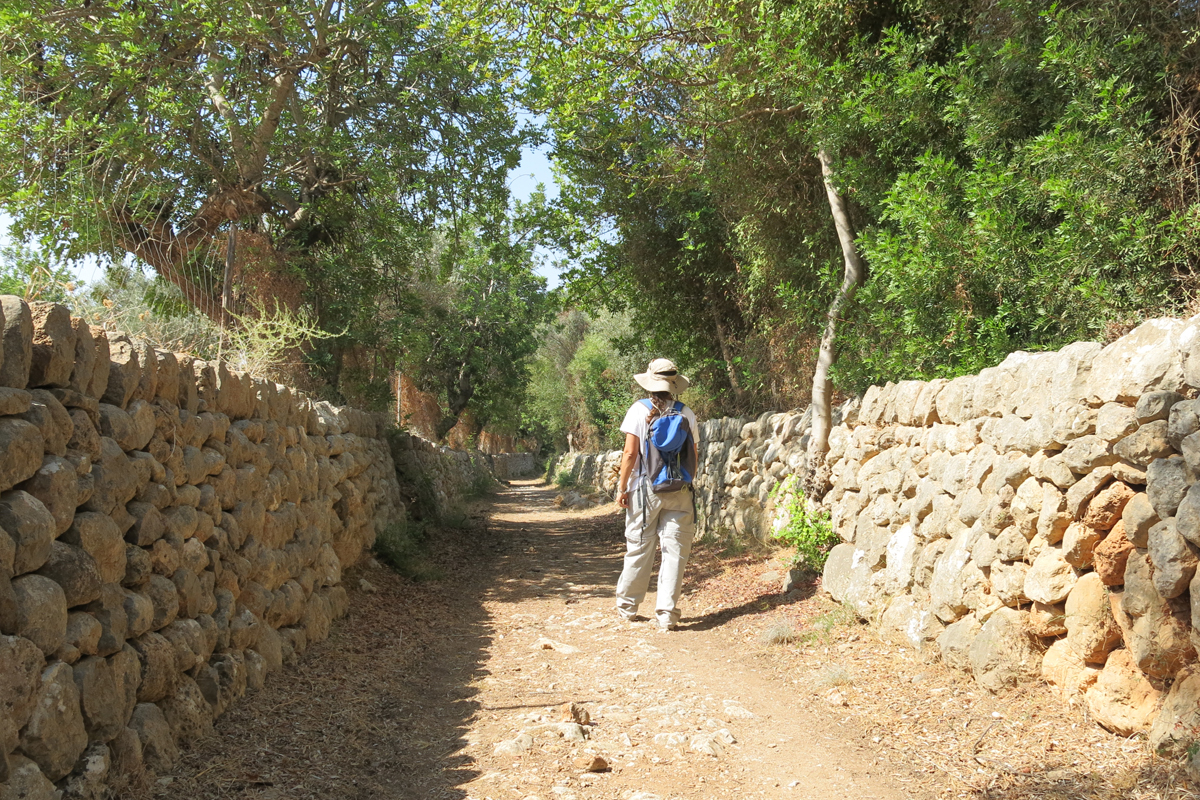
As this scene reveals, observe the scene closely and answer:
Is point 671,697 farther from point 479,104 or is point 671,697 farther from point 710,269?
point 479,104

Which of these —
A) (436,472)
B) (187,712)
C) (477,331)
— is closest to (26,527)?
(187,712)

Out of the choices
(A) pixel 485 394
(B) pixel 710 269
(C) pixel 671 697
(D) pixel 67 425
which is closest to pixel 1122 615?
(C) pixel 671 697

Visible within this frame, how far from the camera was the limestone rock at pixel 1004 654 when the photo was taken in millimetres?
4160

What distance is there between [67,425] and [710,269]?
9.27 metres

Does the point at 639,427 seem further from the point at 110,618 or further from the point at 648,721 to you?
the point at 110,618

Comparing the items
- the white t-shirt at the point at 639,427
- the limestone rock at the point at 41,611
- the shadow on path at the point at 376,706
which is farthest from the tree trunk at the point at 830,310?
the limestone rock at the point at 41,611

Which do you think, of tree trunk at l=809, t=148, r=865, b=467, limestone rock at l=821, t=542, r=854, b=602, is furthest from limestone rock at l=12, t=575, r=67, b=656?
tree trunk at l=809, t=148, r=865, b=467

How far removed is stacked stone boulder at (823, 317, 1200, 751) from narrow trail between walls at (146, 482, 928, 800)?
0.96 meters

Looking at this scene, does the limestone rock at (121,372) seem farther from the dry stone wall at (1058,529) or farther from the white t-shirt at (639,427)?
the dry stone wall at (1058,529)

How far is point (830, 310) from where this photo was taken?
7988 millimetres

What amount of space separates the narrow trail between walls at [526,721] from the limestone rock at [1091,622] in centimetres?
105

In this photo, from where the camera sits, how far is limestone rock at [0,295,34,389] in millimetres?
2883

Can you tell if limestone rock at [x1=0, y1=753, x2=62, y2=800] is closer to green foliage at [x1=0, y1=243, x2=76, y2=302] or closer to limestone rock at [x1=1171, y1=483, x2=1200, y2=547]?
green foliage at [x1=0, y1=243, x2=76, y2=302]

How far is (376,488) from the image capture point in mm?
8945
